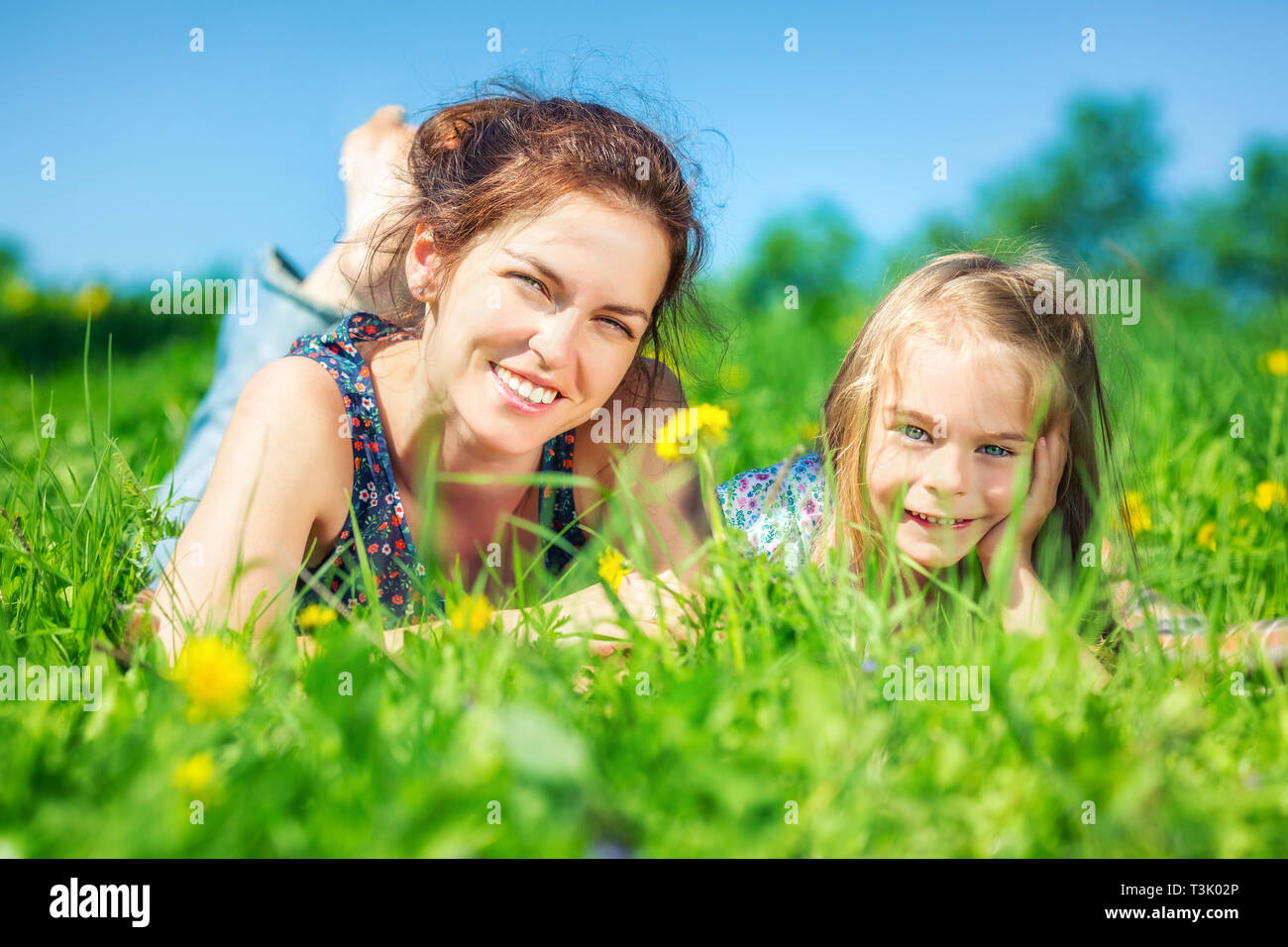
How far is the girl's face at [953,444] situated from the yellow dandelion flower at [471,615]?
0.90 m

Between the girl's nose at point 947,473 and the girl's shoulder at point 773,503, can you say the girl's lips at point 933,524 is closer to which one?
the girl's nose at point 947,473

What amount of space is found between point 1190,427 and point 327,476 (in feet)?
9.14

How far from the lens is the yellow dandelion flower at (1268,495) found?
246 cm

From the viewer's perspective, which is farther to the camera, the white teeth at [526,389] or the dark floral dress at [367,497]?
the dark floral dress at [367,497]

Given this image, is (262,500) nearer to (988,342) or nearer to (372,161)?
(988,342)

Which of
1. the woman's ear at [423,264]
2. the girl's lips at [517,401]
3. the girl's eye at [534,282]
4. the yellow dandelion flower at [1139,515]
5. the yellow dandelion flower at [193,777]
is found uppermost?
the woman's ear at [423,264]

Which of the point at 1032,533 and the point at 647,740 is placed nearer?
the point at 647,740

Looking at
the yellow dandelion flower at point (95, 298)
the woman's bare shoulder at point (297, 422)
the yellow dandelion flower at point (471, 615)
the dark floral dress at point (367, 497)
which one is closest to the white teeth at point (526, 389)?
the dark floral dress at point (367, 497)

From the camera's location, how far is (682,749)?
1.08 metres

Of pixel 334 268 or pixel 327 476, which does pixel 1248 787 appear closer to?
pixel 327 476

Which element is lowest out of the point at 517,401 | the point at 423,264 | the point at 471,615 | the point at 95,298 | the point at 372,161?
the point at 471,615

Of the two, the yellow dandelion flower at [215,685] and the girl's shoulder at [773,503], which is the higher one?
the girl's shoulder at [773,503]

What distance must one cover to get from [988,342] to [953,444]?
0.25 meters

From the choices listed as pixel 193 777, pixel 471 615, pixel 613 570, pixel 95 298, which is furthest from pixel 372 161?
pixel 193 777
